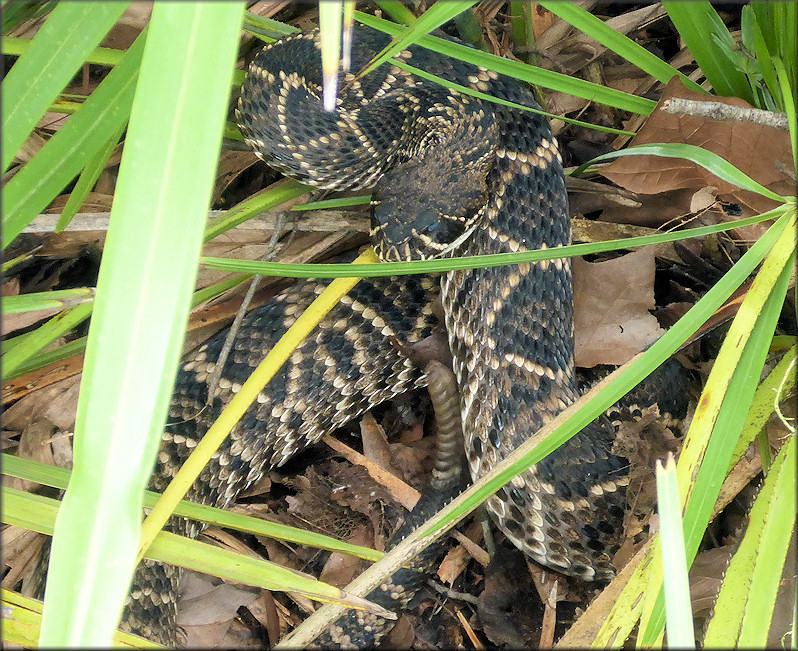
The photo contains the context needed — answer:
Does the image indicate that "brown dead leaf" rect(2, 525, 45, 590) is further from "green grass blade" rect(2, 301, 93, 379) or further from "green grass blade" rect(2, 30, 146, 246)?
→ "green grass blade" rect(2, 30, 146, 246)

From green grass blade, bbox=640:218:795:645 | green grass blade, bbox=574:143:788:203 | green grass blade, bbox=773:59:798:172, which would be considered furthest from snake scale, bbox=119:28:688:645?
green grass blade, bbox=773:59:798:172

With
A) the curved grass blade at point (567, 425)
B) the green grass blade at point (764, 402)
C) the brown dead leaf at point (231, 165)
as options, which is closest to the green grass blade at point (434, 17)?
the curved grass blade at point (567, 425)

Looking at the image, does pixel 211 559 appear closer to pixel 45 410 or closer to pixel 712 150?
pixel 45 410

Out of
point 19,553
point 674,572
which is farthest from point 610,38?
point 19,553

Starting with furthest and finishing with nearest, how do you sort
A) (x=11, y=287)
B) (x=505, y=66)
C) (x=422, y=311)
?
(x=422, y=311), (x=11, y=287), (x=505, y=66)

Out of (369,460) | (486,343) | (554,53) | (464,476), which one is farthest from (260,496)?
(554,53)

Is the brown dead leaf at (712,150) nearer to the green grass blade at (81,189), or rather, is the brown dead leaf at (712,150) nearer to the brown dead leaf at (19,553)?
the green grass blade at (81,189)

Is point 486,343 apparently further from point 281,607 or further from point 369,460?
point 281,607
